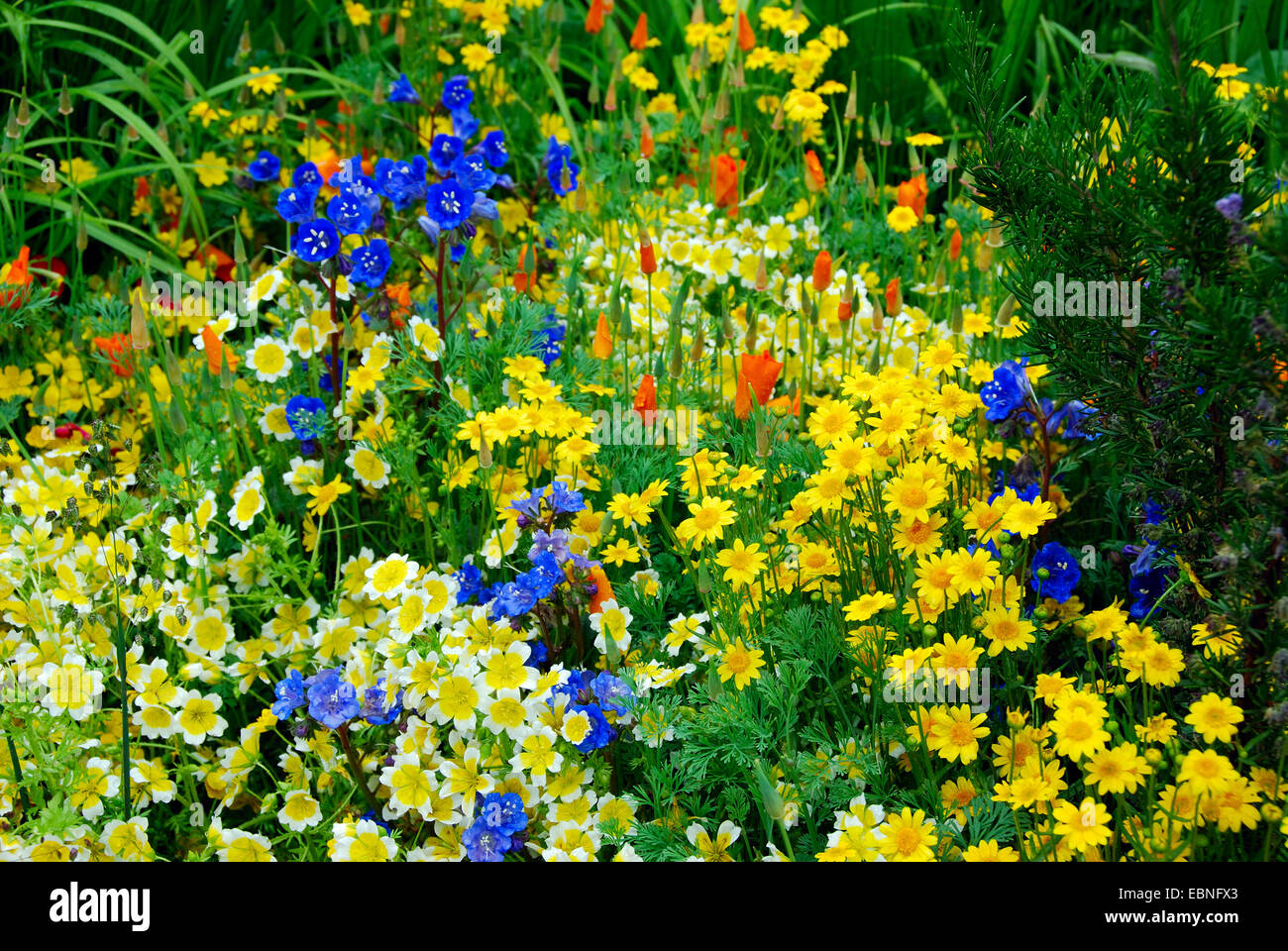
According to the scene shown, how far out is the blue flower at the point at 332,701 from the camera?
1920mm

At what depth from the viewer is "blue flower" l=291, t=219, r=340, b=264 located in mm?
2502

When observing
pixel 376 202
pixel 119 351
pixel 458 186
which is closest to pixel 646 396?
pixel 458 186

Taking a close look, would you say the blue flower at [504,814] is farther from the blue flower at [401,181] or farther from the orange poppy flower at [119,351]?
the orange poppy flower at [119,351]

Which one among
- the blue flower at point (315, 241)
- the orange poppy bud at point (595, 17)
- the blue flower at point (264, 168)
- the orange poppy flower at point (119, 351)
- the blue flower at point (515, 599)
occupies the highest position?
the orange poppy bud at point (595, 17)

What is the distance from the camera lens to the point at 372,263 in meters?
2.58

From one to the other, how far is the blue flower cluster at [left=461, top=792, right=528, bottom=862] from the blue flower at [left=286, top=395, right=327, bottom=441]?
3.35 feet

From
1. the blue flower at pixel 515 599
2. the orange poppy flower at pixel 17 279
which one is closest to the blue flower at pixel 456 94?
the orange poppy flower at pixel 17 279

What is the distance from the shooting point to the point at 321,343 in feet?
8.79

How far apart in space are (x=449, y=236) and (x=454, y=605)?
2.88 feet

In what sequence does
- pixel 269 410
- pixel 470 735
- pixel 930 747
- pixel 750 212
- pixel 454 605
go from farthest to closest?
pixel 750 212
pixel 269 410
pixel 454 605
pixel 470 735
pixel 930 747

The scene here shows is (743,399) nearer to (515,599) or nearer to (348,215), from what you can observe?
(515,599)
